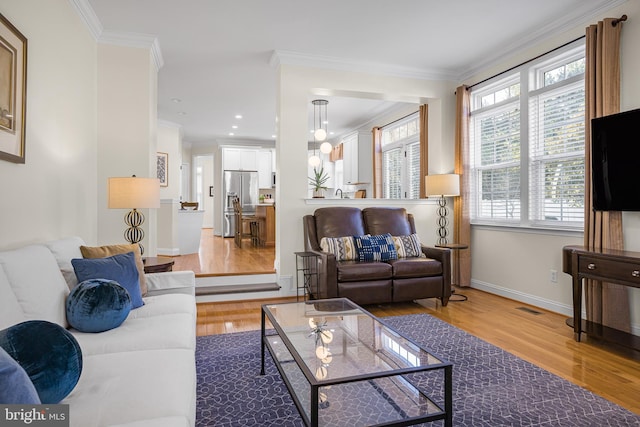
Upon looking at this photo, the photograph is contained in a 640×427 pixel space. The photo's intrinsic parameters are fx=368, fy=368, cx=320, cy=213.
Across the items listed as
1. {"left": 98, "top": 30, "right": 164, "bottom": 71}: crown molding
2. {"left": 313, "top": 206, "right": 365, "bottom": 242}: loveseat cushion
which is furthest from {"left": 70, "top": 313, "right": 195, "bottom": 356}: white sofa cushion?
{"left": 98, "top": 30, "right": 164, "bottom": 71}: crown molding

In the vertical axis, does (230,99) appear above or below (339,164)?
above

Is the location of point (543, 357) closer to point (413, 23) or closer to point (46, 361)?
point (46, 361)

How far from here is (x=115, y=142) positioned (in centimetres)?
399

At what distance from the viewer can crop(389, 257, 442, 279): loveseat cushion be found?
3.95 metres

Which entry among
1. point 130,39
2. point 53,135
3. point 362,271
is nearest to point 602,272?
point 362,271

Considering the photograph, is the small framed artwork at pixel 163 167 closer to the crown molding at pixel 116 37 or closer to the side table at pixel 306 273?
the crown molding at pixel 116 37

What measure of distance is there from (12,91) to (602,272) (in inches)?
169

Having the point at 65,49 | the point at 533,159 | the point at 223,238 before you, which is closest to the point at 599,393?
the point at 533,159

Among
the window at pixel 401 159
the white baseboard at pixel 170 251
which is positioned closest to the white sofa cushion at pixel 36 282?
the white baseboard at pixel 170 251

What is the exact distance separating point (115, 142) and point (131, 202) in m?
1.26

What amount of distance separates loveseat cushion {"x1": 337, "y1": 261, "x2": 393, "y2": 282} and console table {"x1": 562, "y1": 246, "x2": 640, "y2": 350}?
1.62 meters

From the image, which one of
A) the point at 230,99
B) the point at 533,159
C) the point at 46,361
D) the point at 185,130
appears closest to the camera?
the point at 46,361

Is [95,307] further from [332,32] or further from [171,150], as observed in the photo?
[171,150]

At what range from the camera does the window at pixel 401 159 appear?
6.53m
